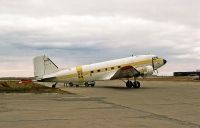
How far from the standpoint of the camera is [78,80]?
5031cm

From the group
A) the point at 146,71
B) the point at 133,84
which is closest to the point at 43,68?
the point at 133,84

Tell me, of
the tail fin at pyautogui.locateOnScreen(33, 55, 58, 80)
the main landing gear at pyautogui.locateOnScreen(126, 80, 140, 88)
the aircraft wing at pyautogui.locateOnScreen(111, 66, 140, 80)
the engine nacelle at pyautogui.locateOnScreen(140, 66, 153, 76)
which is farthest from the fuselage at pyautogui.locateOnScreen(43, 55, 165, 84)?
the main landing gear at pyautogui.locateOnScreen(126, 80, 140, 88)

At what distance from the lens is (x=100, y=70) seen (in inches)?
1957

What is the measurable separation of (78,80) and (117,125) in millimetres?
37747

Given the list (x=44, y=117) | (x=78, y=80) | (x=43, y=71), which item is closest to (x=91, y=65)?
(x=78, y=80)

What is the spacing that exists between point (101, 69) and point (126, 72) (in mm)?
4940

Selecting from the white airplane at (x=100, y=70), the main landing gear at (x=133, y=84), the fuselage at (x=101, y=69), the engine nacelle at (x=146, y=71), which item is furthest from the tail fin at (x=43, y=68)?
the engine nacelle at (x=146, y=71)

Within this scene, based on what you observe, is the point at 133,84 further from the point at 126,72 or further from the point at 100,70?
the point at 100,70

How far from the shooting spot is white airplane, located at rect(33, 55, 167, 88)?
46969 mm

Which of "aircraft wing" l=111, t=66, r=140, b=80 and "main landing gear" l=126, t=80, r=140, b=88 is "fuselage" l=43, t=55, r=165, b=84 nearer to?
"aircraft wing" l=111, t=66, r=140, b=80

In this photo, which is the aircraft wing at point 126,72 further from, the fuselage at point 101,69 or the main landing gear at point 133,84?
the fuselage at point 101,69

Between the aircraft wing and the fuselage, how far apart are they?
1.70 meters

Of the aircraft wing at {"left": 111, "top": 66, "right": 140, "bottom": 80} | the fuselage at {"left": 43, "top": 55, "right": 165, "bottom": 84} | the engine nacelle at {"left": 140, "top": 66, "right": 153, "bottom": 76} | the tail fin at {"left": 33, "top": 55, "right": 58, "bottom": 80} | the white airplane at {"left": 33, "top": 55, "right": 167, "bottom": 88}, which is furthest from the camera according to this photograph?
the tail fin at {"left": 33, "top": 55, "right": 58, "bottom": 80}

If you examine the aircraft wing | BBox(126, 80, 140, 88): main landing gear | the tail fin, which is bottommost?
BBox(126, 80, 140, 88): main landing gear
